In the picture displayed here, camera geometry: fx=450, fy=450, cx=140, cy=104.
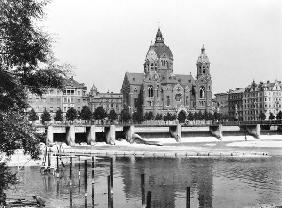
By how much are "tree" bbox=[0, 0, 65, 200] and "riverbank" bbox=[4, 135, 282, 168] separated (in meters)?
51.5

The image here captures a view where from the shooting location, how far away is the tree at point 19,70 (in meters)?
15.0

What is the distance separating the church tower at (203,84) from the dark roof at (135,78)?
21.6 meters

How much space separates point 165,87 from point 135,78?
11.8 meters

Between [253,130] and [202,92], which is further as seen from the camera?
[202,92]

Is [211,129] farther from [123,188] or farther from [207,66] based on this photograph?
[123,188]

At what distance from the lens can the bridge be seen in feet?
367

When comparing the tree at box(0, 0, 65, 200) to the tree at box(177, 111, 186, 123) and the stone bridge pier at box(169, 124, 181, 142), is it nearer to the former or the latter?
the stone bridge pier at box(169, 124, 181, 142)

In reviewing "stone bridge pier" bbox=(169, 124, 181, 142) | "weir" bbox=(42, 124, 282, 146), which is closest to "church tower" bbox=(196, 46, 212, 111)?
"weir" bbox=(42, 124, 282, 146)

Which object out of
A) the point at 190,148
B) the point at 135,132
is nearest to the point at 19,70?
the point at 190,148

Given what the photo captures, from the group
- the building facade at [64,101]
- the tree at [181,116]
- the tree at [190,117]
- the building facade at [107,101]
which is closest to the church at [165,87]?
the tree at [181,116]

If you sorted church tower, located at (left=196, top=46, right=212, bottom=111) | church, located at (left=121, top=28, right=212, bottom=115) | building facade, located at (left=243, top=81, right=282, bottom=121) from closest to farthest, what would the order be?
1. church, located at (left=121, top=28, right=212, bottom=115)
2. church tower, located at (left=196, top=46, right=212, bottom=111)
3. building facade, located at (left=243, top=81, right=282, bottom=121)

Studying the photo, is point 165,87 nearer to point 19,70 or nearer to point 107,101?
point 107,101

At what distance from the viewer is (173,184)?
4741cm

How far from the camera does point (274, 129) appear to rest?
149625 mm
